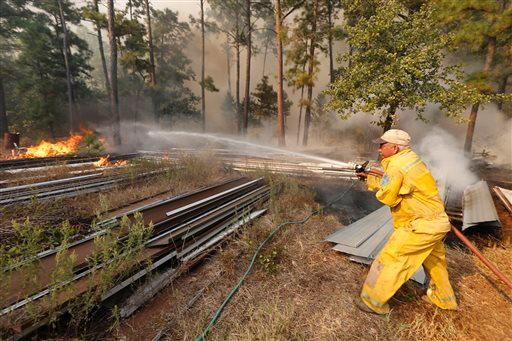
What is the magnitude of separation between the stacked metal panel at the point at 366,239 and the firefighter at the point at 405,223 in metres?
0.88

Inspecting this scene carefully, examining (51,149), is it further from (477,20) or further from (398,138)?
(477,20)

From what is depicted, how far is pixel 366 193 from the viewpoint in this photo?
26.8 feet

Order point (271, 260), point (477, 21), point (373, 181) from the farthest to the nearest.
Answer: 1. point (477, 21)
2. point (271, 260)
3. point (373, 181)

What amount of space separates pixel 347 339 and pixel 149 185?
5609 mm

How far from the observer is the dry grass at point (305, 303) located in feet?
8.54

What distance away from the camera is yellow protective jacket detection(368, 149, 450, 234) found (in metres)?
2.71

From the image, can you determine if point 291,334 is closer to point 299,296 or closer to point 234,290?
point 299,296

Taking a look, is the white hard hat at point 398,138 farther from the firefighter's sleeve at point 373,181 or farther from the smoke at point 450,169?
the smoke at point 450,169

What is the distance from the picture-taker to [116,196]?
5.62 meters

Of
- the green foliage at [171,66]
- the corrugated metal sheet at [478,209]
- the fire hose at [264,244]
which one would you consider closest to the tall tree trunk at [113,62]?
the green foliage at [171,66]

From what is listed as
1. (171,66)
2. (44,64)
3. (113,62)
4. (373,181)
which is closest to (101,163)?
(113,62)

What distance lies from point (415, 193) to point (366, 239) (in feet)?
5.32

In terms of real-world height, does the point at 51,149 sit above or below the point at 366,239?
above

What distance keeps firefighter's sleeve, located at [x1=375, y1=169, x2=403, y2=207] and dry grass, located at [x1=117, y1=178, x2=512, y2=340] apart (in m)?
1.27
